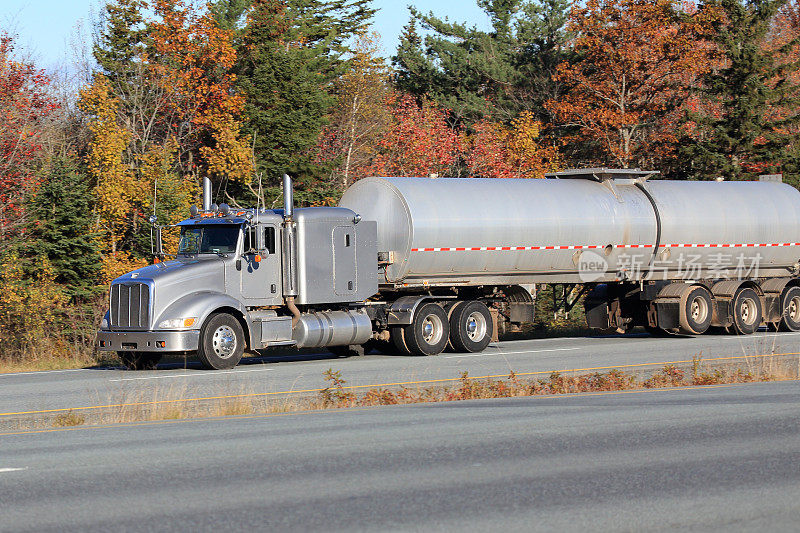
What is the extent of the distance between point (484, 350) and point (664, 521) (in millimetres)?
17377

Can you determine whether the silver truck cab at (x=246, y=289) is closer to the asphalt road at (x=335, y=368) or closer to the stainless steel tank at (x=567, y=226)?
the asphalt road at (x=335, y=368)

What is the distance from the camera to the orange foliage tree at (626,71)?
46500 millimetres

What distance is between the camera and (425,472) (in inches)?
341

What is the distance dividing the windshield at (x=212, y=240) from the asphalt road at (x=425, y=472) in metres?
8.94

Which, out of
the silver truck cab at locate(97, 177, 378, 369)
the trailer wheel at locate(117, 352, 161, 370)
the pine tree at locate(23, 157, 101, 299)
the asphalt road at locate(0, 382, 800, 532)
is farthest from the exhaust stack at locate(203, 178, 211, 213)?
the asphalt road at locate(0, 382, 800, 532)

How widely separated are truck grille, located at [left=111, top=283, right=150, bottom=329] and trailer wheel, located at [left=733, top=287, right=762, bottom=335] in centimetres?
1480

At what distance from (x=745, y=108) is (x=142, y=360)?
113 feet

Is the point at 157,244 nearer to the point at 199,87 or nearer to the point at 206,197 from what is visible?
the point at 206,197

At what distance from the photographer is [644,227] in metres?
26.2

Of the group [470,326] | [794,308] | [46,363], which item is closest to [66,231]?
[46,363]

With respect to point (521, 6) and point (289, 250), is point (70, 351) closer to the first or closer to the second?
point (289, 250)

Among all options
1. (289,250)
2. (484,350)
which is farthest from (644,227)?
(289,250)

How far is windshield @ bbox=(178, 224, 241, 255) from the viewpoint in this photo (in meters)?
21.2

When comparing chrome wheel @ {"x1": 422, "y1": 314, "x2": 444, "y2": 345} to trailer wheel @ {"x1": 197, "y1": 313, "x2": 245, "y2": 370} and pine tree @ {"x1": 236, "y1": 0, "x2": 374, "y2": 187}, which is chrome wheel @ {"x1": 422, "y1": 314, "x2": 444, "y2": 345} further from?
pine tree @ {"x1": 236, "y1": 0, "x2": 374, "y2": 187}
